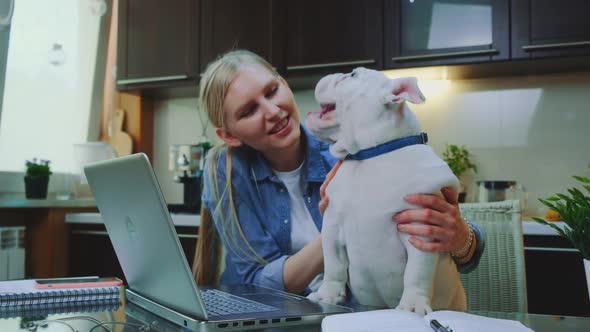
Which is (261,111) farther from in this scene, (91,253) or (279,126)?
(91,253)

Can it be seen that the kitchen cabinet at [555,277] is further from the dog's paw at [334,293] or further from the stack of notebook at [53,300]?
the stack of notebook at [53,300]

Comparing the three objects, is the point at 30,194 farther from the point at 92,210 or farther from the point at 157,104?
the point at 157,104

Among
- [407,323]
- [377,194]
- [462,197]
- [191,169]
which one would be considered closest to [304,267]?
[377,194]

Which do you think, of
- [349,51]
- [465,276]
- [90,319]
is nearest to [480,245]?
[465,276]

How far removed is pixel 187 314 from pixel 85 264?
7.29 ft

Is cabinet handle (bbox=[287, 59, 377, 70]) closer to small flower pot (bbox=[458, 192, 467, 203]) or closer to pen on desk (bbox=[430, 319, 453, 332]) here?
small flower pot (bbox=[458, 192, 467, 203])

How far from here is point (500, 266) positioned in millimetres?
1370

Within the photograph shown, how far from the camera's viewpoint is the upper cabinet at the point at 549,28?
2197mm

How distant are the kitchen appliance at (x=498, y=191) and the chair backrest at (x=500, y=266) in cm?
95

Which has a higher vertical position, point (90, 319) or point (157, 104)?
point (157, 104)

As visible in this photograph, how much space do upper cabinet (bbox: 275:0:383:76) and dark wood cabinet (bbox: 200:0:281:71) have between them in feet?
0.18

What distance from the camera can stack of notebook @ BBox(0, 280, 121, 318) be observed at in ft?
3.19

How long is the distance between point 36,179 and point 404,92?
2238 mm

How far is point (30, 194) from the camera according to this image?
2676 millimetres
